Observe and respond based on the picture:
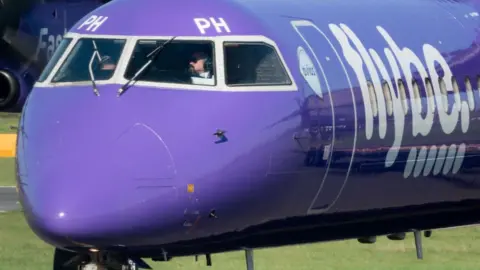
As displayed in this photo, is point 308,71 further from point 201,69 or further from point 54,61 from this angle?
point 54,61

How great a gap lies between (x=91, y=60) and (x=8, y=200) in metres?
14.8

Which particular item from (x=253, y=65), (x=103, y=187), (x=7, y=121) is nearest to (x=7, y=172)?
(x=7, y=121)

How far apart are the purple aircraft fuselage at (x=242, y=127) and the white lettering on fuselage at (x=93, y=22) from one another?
14 millimetres

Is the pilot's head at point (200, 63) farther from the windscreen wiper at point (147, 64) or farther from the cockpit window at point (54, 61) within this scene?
the cockpit window at point (54, 61)

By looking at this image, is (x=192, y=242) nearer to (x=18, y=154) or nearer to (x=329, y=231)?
(x=18, y=154)

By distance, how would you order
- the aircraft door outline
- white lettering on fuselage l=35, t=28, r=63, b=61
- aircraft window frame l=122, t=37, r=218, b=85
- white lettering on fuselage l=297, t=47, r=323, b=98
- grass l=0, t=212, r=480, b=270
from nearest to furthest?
aircraft window frame l=122, t=37, r=218, b=85
white lettering on fuselage l=297, t=47, r=323, b=98
the aircraft door outline
grass l=0, t=212, r=480, b=270
white lettering on fuselage l=35, t=28, r=63, b=61

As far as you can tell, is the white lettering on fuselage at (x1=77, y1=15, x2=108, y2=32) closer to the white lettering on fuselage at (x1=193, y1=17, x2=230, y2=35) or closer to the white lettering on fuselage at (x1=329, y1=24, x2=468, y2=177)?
the white lettering on fuselage at (x1=193, y1=17, x2=230, y2=35)

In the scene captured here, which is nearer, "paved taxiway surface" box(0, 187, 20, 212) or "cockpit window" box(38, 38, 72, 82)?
"cockpit window" box(38, 38, 72, 82)

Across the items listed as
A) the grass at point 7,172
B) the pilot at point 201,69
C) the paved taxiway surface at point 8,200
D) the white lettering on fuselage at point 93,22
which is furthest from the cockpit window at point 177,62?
the grass at point 7,172

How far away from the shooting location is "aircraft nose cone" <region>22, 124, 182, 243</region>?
435 inches

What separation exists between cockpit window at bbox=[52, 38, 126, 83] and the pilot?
1.88 feet

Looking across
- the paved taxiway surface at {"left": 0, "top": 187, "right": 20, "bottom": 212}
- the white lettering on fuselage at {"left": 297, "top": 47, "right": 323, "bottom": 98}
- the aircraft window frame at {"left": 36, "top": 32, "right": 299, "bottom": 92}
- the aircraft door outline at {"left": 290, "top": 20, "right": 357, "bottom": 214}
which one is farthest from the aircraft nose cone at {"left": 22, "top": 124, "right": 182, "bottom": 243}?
the paved taxiway surface at {"left": 0, "top": 187, "right": 20, "bottom": 212}

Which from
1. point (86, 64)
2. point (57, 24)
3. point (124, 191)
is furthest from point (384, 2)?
point (57, 24)

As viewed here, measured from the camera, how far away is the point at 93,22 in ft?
42.1
